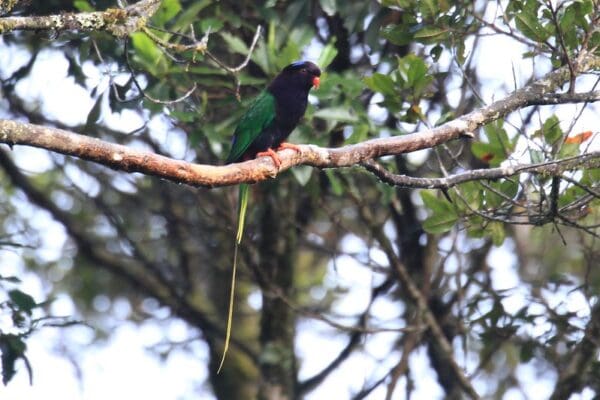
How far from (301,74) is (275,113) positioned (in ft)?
1.10

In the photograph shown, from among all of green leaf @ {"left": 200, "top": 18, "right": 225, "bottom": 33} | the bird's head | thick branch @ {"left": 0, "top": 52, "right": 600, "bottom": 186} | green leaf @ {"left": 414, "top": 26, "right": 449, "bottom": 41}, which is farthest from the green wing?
thick branch @ {"left": 0, "top": 52, "right": 600, "bottom": 186}

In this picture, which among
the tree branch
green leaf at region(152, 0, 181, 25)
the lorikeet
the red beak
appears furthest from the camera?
the red beak

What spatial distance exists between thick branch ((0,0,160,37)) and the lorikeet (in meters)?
1.59

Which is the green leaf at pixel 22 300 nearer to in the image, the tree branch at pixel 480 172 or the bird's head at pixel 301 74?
the bird's head at pixel 301 74

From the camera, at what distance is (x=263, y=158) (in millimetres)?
4219

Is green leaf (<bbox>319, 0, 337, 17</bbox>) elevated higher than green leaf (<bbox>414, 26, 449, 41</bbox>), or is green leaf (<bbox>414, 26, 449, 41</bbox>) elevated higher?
green leaf (<bbox>319, 0, 337, 17</bbox>)

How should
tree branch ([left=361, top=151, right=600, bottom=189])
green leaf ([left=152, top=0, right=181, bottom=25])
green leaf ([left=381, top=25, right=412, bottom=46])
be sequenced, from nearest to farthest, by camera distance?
1. tree branch ([left=361, top=151, right=600, bottom=189])
2. green leaf ([left=381, top=25, right=412, bottom=46])
3. green leaf ([left=152, top=0, right=181, bottom=25])

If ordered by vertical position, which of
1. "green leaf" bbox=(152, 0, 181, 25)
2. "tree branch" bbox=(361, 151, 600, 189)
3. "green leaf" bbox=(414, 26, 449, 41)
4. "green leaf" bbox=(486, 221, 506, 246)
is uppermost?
"green leaf" bbox=(152, 0, 181, 25)

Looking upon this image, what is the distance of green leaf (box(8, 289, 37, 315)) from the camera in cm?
528

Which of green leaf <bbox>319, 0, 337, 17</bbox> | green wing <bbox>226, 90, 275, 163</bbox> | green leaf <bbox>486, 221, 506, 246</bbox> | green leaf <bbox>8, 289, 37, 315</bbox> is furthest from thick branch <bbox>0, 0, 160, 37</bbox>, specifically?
green leaf <bbox>486, 221, 506, 246</bbox>

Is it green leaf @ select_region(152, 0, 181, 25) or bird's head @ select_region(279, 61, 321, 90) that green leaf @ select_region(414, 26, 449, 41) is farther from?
green leaf @ select_region(152, 0, 181, 25)

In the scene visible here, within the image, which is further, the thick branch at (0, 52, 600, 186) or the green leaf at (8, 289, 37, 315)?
the green leaf at (8, 289, 37, 315)

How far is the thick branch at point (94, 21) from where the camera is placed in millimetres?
3637

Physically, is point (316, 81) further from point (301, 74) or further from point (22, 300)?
point (22, 300)
